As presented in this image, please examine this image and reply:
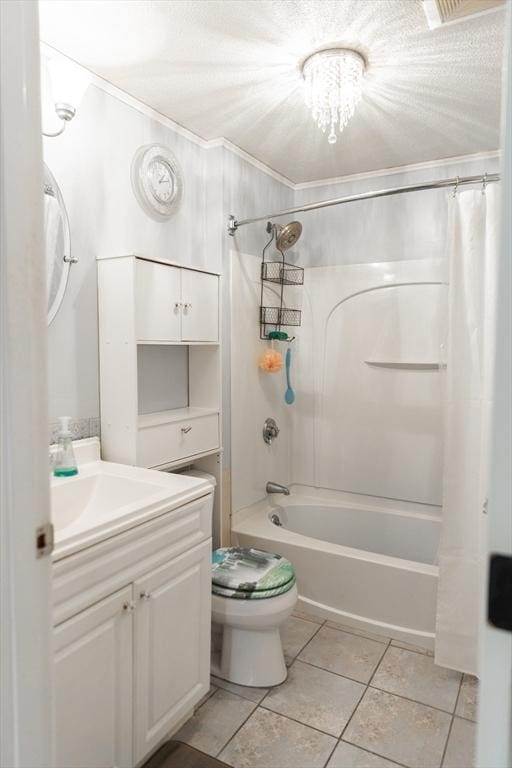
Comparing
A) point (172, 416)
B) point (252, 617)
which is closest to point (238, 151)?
point (172, 416)

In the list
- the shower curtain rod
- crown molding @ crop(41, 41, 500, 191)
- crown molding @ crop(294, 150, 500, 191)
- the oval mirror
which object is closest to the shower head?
the shower curtain rod

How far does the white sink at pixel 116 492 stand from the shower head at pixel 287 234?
5.49ft

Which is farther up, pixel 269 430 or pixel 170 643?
pixel 269 430

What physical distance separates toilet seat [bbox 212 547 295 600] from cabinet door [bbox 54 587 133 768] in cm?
60

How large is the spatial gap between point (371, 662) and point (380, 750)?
509 millimetres

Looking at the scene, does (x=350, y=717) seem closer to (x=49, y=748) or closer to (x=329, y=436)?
(x=49, y=748)

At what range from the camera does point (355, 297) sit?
3.28m

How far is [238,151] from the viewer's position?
281 cm

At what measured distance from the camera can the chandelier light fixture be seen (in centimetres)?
192

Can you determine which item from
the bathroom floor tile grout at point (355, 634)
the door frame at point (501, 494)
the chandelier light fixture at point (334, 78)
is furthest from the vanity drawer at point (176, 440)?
the door frame at point (501, 494)

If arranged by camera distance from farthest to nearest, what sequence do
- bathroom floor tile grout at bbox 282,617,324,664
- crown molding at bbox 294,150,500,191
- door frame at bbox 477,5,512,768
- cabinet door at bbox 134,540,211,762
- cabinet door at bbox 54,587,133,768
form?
crown molding at bbox 294,150,500,191 < bathroom floor tile grout at bbox 282,617,324,664 < cabinet door at bbox 134,540,211,762 < cabinet door at bbox 54,587,133,768 < door frame at bbox 477,5,512,768

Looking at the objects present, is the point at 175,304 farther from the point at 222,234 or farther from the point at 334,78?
the point at 334,78

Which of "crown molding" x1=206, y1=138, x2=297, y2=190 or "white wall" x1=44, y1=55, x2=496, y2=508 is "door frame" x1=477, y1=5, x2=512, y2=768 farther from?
"crown molding" x1=206, y1=138, x2=297, y2=190

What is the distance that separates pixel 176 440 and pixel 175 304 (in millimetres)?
617
